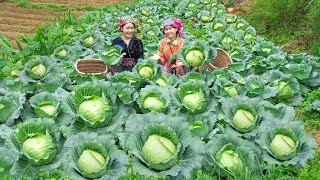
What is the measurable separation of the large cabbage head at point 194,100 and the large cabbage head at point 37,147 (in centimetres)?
161

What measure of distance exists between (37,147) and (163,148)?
1189 mm

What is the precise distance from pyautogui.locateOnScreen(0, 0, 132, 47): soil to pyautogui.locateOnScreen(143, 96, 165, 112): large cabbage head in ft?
24.7

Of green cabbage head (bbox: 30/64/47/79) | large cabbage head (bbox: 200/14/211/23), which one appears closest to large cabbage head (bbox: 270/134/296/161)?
green cabbage head (bbox: 30/64/47/79)

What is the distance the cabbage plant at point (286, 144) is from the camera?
3.52 m

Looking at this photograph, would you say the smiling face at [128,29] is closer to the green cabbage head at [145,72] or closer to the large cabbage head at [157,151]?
the green cabbage head at [145,72]

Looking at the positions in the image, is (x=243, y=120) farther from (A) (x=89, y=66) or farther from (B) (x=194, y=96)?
(A) (x=89, y=66)

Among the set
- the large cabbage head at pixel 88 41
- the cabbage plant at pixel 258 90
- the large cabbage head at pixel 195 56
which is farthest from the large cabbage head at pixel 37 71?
the cabbage plant at pixel 258 90

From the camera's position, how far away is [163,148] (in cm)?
336

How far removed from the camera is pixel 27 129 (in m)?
3.73

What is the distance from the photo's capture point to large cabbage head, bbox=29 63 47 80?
5.36m

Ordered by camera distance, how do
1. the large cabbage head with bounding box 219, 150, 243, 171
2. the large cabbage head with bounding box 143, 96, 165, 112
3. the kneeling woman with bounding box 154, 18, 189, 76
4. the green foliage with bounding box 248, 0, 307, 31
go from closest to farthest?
the large cabbage head with bounding box 219, 150, 243, 171
the large cabbage head with bounding box 143, 96, 165, 112
the kneeling woman with bounding box 154, 18, 189, 76
the green foliage with bounding box 248, 0, 307, 31

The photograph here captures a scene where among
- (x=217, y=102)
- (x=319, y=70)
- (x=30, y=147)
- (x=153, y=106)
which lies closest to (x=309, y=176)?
(x=217, y=102)

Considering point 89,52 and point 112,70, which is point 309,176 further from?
point 89,52

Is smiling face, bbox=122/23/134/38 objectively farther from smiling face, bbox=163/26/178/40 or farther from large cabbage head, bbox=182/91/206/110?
large cabbage head, bbox=182/91/206/110
